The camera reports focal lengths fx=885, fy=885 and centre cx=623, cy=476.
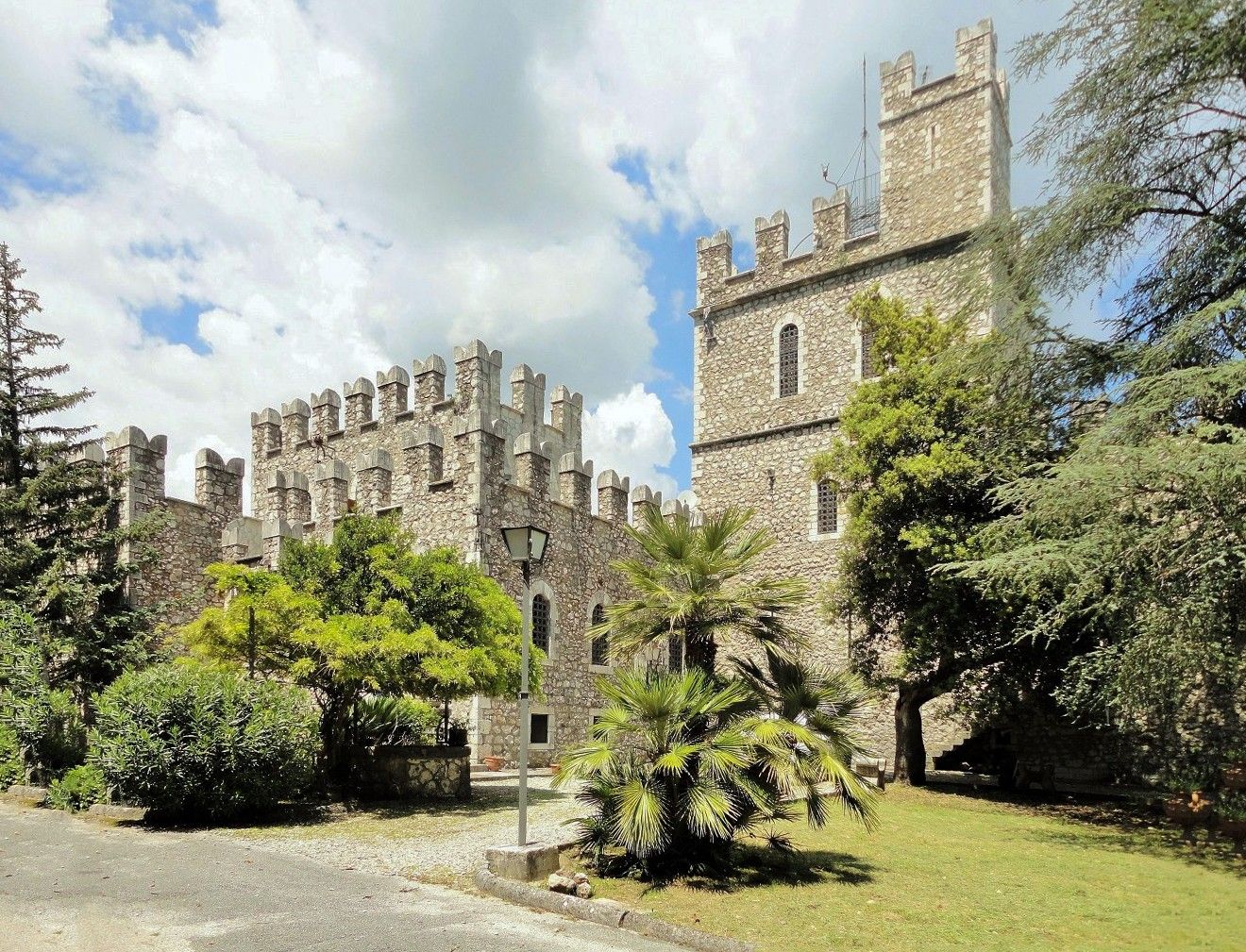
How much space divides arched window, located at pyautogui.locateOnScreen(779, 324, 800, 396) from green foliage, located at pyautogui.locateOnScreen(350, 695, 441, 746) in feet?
43.6

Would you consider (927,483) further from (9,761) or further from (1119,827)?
(9,761)

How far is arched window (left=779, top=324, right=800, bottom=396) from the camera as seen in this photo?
944 inches

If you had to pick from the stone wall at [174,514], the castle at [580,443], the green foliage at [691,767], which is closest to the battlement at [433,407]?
the castle at [580,443]

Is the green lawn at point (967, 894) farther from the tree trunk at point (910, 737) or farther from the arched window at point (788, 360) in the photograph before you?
the arched window at point (788, 360)

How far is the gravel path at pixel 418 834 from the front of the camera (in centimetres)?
915

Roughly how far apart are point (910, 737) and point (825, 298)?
11.7m

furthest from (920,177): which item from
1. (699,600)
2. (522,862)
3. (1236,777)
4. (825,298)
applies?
(522,862)

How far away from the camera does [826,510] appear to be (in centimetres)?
2289

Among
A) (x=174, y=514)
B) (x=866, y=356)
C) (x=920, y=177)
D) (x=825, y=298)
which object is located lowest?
(x=174, y=514)

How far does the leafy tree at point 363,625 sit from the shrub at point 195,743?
1113 mm

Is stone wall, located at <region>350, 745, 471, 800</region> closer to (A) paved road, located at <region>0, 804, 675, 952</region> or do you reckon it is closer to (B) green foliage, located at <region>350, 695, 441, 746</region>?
(B) green foliage, located at <region>350, 695, 441, 746</region>

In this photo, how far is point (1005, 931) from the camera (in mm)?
6973

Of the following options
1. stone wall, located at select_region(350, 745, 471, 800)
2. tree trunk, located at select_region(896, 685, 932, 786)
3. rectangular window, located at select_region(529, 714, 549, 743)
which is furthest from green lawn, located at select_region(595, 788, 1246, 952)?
rectangular window, located at select_region(529, 714, 549, 743)

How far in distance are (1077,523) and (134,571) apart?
17.2 meters
